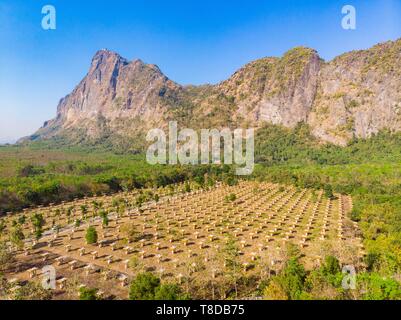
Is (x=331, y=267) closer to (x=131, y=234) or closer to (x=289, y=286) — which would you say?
(x=289, y=286)

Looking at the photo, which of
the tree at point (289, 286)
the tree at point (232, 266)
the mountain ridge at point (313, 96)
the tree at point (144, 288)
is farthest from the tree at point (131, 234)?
the mountain ridge at point (313, 96)

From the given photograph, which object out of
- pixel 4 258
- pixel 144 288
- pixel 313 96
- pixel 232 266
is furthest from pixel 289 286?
pixel 313 96

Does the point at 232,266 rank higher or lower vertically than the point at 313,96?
lower

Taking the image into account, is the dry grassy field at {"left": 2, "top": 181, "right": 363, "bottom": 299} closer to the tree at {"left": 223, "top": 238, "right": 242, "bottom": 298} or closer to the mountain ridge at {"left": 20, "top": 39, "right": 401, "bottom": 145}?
the tree at {"left": 223, "top": 238, "right": 242, "bottom": 298}

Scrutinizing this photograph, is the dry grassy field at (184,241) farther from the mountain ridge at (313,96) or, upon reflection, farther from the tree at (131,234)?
the mountain ridge at (313,96)

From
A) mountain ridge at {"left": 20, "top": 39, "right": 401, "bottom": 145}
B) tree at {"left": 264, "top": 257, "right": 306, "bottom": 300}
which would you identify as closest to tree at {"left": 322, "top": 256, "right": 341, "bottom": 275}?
tree at {"left": 264, "top": 257, "right": 306, "bottom": 300}

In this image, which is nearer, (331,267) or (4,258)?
(331,267)

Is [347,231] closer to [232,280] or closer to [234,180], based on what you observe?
[232,280]
